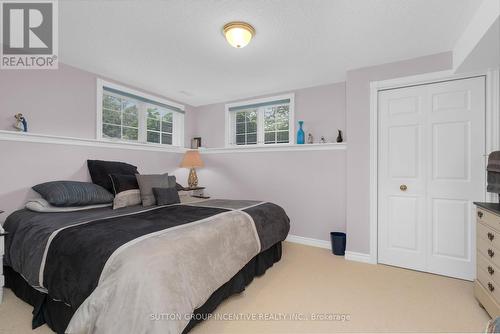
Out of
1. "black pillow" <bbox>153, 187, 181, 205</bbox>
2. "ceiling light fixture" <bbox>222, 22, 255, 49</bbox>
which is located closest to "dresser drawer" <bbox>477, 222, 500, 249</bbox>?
"ceiling light fixture" <bbox>222, 22, 255, 49</bbox>

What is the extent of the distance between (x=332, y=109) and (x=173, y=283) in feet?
10.1

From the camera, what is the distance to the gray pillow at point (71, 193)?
7.49 ft

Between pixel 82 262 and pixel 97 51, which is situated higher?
pixel 97 51

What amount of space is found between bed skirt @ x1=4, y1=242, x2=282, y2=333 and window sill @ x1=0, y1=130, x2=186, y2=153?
1.26m

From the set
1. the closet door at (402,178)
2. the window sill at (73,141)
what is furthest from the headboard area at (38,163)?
the closet door at (402,178)

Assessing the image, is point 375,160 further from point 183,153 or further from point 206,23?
point 183,153

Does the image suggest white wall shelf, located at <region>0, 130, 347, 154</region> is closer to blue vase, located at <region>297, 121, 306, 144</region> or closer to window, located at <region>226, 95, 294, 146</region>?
blue vase, located at <region>297, 121, 306, 144</region>

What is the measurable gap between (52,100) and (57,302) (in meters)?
2.25

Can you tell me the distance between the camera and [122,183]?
2670 mm

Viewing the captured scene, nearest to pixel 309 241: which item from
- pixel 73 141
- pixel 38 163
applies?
pixel 73 141

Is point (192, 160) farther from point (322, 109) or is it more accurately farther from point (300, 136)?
point (322, 109)

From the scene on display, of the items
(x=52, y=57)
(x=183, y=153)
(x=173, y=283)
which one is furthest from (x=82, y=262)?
(x=183, y=153)

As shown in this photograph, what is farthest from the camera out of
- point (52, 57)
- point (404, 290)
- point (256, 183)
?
point (256, 183)

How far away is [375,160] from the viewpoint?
2.85 meters
